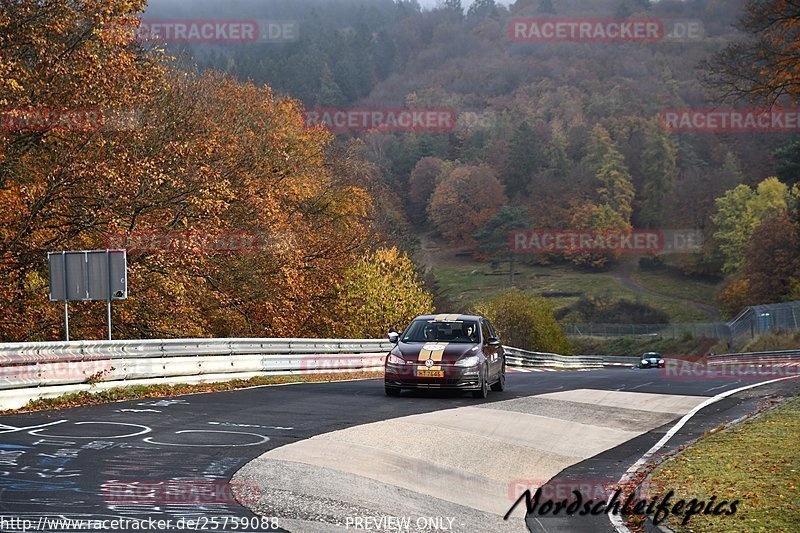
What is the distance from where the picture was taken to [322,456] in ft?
35.9

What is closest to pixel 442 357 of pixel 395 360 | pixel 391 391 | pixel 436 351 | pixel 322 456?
pixel 436 351

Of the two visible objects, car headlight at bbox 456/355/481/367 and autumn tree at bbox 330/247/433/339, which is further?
autumn tree at bbox 330/247/433/339

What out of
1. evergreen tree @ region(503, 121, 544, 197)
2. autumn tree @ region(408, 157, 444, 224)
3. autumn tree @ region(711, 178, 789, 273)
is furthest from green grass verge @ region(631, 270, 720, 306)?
autumn tree @ region(408, 157, 444, 224)

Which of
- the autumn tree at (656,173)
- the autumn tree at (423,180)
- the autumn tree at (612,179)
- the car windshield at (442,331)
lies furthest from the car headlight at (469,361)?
the autumn tree at (423,180)

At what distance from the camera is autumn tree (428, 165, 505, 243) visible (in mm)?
161250

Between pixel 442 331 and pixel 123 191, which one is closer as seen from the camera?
pixel 442 331

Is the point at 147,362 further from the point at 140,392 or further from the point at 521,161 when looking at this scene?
the point at 521,161

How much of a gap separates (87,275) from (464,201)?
5689 inches

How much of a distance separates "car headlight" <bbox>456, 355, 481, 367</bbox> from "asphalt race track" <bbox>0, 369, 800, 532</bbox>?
0.69m

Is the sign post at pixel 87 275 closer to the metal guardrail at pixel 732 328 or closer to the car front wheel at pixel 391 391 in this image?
the car front wheel at pixel 391 391

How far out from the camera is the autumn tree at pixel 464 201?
529 feet

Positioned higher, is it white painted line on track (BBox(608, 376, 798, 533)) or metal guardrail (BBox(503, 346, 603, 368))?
white painted line on track (BBox(608, 376, 798, 533))

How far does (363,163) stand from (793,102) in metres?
37.5

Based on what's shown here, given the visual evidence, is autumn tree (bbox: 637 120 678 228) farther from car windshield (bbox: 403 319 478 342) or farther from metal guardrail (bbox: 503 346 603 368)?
car windshield (bbox: 403 319 478 342)
